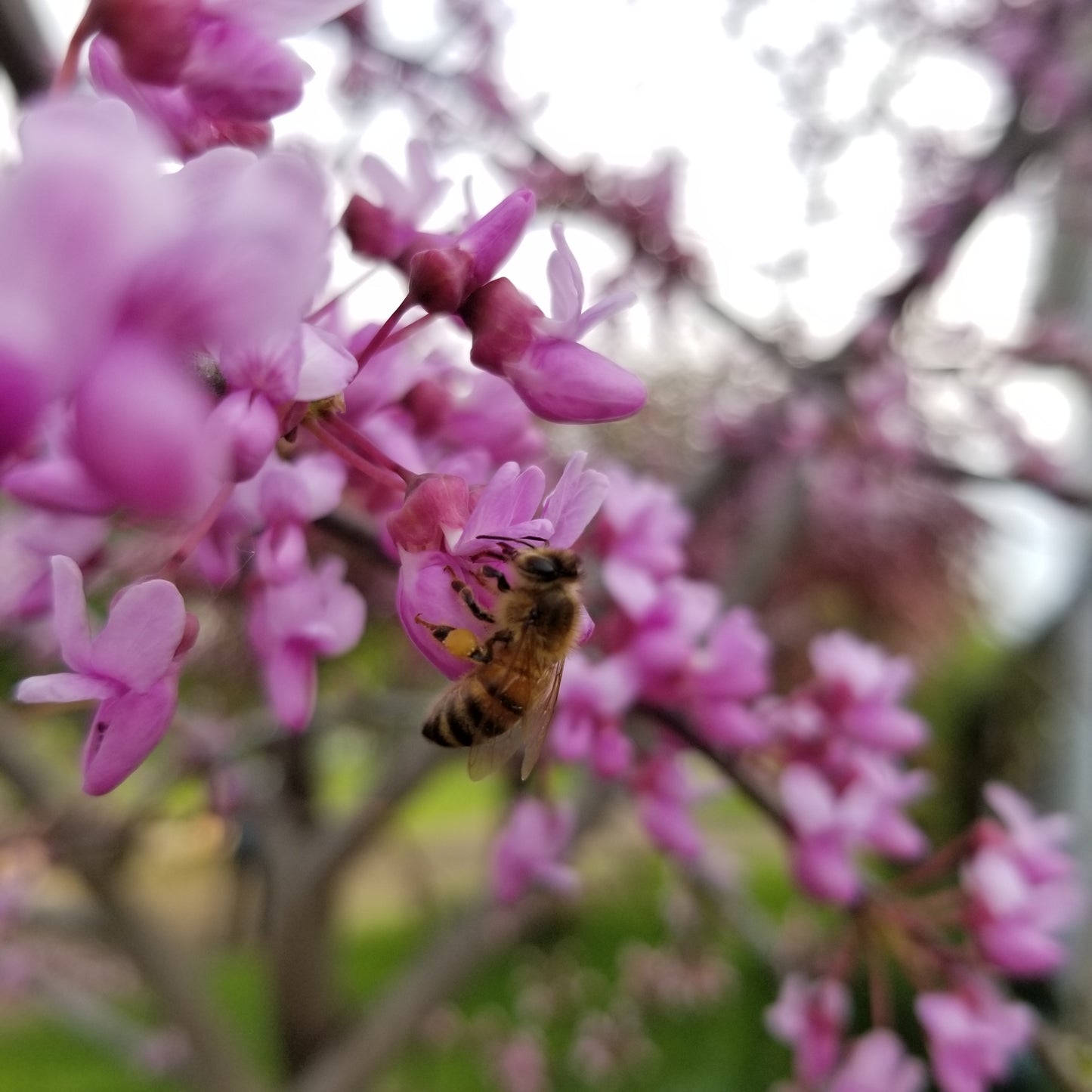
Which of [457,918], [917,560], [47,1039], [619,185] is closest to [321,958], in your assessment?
[457,918]

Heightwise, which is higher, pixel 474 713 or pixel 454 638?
pixel 454 638

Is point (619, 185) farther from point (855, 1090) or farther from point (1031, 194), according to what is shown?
point (855, 1090)

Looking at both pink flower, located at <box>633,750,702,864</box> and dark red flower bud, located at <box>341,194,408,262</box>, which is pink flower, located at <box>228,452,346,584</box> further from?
pink flower, located at <box>633,750,702,864</box>

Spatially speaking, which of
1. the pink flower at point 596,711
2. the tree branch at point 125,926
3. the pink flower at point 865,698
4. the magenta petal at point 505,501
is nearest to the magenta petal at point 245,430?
the magenta petal at point 505,501

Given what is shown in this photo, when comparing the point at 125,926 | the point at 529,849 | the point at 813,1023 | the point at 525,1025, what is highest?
the point at 529,849

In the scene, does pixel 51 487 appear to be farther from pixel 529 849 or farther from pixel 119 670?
pixel 529 849

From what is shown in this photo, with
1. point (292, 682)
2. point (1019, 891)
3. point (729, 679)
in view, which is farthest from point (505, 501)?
point (1019, 891)

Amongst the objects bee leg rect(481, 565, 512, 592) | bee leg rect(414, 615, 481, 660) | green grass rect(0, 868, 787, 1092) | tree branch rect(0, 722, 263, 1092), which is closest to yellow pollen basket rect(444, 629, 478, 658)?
bee leg rect(414, 615, 481, 660)
